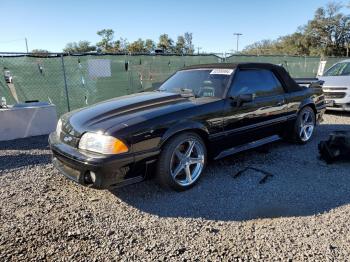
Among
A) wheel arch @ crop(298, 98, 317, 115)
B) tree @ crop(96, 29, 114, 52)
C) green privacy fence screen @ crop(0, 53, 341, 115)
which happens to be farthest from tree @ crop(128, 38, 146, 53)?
wheel arch @ crop(298, 98, 317, 115)

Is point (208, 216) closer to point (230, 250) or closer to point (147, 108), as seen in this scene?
point (230, 250)

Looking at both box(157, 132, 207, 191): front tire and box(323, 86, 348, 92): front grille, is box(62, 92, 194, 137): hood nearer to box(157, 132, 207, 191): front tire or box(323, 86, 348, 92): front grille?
box(157, 132, 207, 191): front tire

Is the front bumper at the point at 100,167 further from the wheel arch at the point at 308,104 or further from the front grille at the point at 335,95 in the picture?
the front grille at the point at 335,95

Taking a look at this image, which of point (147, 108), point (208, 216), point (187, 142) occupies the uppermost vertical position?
point (147, 108)

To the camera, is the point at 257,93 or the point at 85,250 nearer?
the point at 85,250

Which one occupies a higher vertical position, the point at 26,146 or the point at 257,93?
the point at 257,93

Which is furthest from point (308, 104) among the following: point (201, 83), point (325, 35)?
point (325, 35)

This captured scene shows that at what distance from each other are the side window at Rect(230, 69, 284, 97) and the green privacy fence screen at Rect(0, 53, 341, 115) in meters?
3.65

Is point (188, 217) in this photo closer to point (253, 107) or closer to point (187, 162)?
point (187, 162)

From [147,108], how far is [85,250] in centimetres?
168

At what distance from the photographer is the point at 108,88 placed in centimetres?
854

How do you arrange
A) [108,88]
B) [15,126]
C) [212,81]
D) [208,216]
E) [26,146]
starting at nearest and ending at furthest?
[208,216]
[212,81]
[26,146]
[15,126]
[108,88]

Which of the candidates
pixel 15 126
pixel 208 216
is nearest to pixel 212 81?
pixel 208 216

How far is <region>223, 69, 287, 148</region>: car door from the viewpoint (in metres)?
3.82
